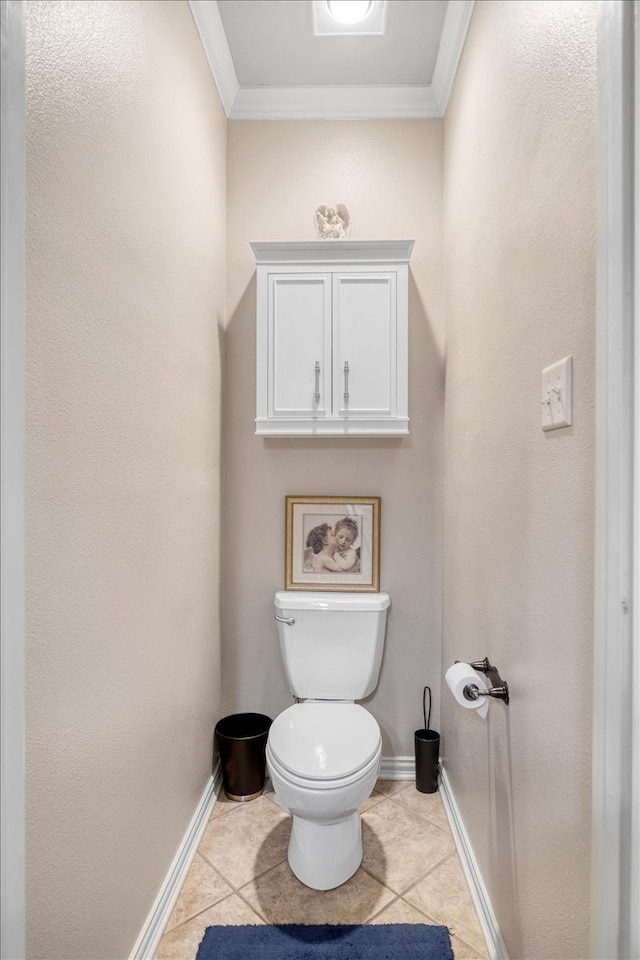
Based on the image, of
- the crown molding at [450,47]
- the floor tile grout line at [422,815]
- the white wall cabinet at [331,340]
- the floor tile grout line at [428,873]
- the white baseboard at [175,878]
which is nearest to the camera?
the white baseboard at [175,878]

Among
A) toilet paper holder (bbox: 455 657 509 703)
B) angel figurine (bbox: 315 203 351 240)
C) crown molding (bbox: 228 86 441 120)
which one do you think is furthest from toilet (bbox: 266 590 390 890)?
crown molding (bbox: 228 86 441 120)

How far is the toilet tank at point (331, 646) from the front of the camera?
6.55 feet

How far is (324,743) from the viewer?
1.56 meters

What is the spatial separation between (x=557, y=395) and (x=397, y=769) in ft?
5.87

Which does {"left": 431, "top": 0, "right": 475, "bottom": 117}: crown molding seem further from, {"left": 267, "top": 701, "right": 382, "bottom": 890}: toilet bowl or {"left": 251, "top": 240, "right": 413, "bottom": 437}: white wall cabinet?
{"left": 267, "top": 701, "right": 382, "bottom": 890}: toilet bowl

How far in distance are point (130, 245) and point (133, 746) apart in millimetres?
1189

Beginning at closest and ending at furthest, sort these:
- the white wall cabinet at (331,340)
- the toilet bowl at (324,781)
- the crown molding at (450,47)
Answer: the toilet bowl at (324,781), the crown molding at (450,47), the white wall cabinet at (331,340)

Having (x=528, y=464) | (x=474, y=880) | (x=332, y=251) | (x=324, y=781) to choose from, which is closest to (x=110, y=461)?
(x=528, y=464)

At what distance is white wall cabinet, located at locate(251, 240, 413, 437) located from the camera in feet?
6.43

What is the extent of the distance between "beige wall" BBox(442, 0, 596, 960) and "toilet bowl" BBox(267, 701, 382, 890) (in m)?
0.35

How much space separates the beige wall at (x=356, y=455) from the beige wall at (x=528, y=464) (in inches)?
14.3

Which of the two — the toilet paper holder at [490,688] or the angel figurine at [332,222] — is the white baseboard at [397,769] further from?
the angel figurine at [332,222]

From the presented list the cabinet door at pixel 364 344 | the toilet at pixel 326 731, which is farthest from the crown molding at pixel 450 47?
the toilet at pixel 326 731

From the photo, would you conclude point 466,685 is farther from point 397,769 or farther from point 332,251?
point 332,251
